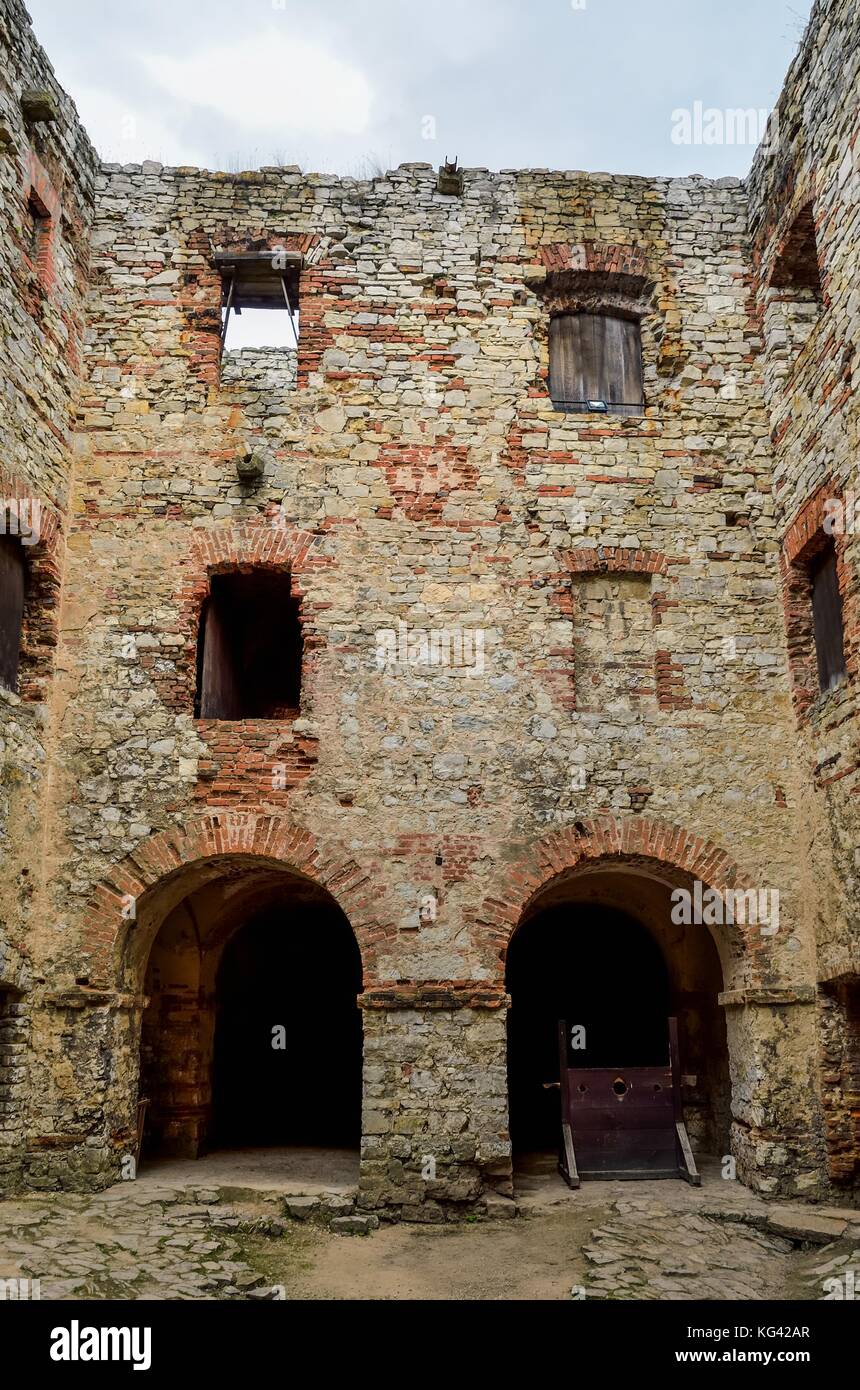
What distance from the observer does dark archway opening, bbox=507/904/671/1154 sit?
37.8ft

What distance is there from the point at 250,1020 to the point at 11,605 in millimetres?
6030

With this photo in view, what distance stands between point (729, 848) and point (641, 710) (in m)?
1.40

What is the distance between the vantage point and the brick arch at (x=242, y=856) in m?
8.66

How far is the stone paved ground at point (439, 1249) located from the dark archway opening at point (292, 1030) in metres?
3.68

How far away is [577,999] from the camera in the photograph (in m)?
12.7

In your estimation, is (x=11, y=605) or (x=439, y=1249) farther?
(x=11, y=605)

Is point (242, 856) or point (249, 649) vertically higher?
point (249, 649)

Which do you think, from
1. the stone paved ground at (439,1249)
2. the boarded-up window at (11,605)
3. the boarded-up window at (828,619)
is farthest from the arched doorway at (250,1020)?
the boarded-up window at (828,619)

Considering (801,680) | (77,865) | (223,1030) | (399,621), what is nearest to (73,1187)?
(77,865)

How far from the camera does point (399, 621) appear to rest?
9438 mm

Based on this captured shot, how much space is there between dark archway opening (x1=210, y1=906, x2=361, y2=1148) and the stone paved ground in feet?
12.1

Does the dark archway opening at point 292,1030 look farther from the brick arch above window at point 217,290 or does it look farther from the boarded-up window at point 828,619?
the boarded-up window at point 828,619

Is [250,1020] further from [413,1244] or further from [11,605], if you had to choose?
[11,605]

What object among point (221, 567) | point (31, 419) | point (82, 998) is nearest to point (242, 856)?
point (82, 998)
